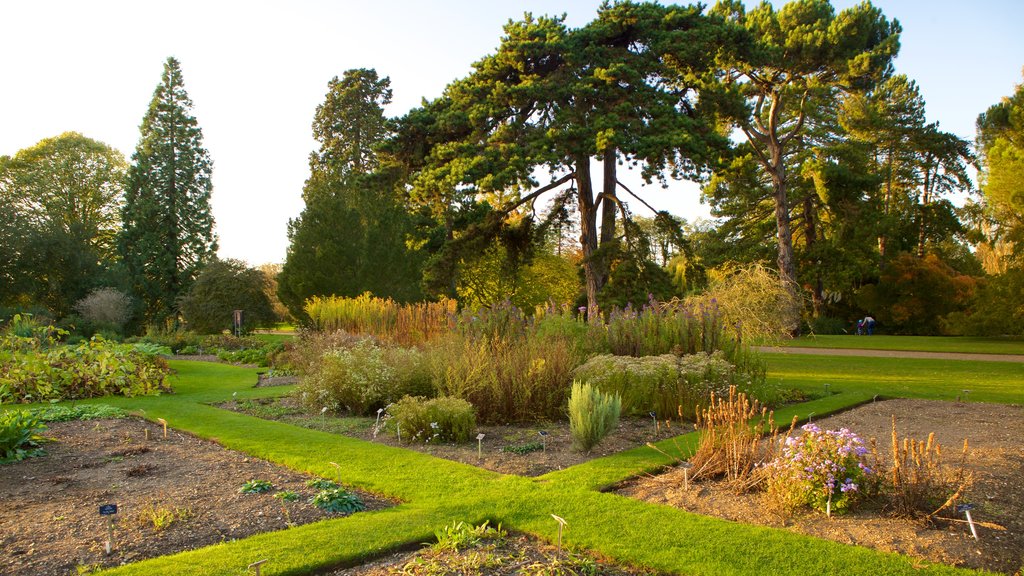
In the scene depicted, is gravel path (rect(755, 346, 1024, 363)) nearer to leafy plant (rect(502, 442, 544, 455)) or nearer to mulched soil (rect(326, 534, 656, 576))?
leafy plant (rect(502, 442, 544, 455))

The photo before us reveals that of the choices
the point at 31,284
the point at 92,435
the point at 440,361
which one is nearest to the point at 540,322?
the point at 440,361

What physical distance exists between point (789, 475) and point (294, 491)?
3.11 m

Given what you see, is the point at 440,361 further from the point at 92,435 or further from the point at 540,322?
the point at 92,435

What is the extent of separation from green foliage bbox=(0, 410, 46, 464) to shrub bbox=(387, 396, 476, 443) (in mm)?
3010

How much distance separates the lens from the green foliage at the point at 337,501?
4.00m

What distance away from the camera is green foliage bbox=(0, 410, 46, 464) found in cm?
531

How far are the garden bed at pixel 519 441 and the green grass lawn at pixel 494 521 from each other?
245mm

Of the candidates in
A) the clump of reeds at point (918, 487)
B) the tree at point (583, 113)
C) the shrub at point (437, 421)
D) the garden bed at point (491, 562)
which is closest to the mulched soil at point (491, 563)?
the garden bed at point (491, 562)

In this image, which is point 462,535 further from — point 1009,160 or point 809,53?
point 1009,160

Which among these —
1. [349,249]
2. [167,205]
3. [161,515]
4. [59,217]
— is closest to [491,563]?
[161,515]

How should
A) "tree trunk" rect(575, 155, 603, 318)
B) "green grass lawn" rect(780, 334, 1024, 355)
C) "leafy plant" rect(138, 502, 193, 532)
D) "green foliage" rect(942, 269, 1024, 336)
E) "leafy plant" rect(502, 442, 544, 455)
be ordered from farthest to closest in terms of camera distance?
"green foliage" rect(942, 269, 1024, 336)
"green grass lawn" rect(780, 334, 1024, 355)
"tree trunk" rect(575, 155, 603, 318)
"leafy plant" rect(502, 442, 544, 455)
"leafy plant" rect(138, 502, 193, 532)

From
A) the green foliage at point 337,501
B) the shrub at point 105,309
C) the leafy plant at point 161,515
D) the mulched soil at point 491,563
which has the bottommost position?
the mulched soil at point 491,563

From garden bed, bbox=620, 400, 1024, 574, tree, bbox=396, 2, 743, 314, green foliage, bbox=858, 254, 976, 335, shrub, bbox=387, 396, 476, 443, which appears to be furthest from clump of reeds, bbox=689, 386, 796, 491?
green foliage, bbox=858, 254, 976, 335

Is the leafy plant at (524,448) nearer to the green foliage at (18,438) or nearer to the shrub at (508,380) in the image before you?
the shrub at (508,380)
